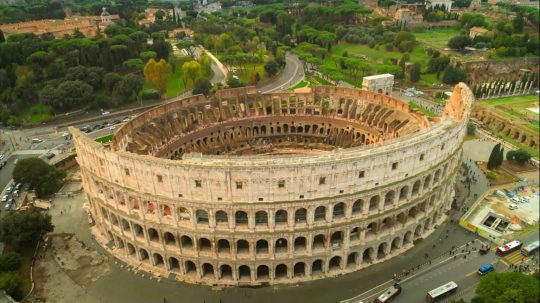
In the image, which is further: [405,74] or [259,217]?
[405,74]

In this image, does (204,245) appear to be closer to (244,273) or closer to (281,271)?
(244,273)

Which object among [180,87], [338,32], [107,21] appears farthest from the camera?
[107,21]

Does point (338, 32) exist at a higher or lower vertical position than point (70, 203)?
higher

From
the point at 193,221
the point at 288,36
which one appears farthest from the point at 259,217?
the point at 288,36

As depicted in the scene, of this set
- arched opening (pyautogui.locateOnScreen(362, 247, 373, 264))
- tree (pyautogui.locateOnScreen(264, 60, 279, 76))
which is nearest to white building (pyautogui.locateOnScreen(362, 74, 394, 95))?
tree (pyautogui.locateOnScreen(264, 60, 279, 76))

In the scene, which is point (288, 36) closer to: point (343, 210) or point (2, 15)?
point (2, 15)

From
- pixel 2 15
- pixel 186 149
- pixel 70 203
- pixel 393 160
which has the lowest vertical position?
pixel 70 203

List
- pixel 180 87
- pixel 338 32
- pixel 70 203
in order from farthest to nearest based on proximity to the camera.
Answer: pixel 338 32, pixel 180 87, pixel 70 203
